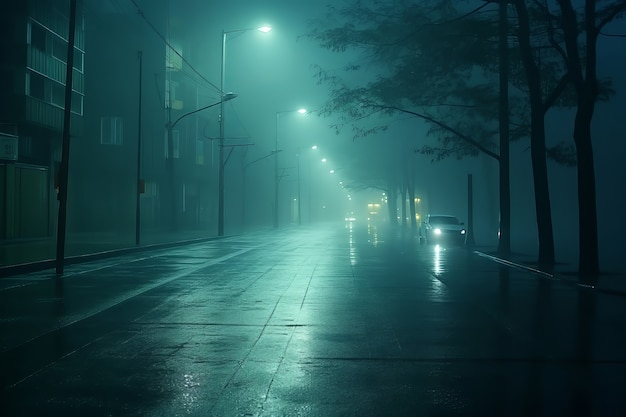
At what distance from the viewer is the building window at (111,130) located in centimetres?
4925

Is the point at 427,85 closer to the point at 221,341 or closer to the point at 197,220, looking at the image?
the point at 221,341

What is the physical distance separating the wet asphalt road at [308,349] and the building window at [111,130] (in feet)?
115

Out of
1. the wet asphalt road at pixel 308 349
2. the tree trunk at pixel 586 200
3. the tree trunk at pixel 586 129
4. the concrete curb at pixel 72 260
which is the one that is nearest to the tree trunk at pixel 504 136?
the tree trunk at pixel 586 129

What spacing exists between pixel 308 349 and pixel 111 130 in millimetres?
44364

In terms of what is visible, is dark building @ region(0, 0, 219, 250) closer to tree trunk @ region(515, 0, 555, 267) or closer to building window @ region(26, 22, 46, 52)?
building window @ region(26, 22, 46, 52)

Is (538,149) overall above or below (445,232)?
above

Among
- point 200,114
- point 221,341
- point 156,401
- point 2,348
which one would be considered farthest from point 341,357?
point 200,114

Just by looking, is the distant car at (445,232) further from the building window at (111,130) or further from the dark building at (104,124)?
the building window at (111,130)

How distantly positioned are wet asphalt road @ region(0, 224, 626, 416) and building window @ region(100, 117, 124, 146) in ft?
115

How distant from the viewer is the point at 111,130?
4944 cm

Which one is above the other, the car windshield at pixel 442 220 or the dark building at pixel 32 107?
the dark building at pixel 32 107

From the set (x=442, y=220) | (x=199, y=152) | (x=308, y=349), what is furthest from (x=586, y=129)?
(x=199, y=152)

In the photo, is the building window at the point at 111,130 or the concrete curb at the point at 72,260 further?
the building window at the point at 111,130

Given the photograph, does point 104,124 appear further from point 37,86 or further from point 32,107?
point 32,107
